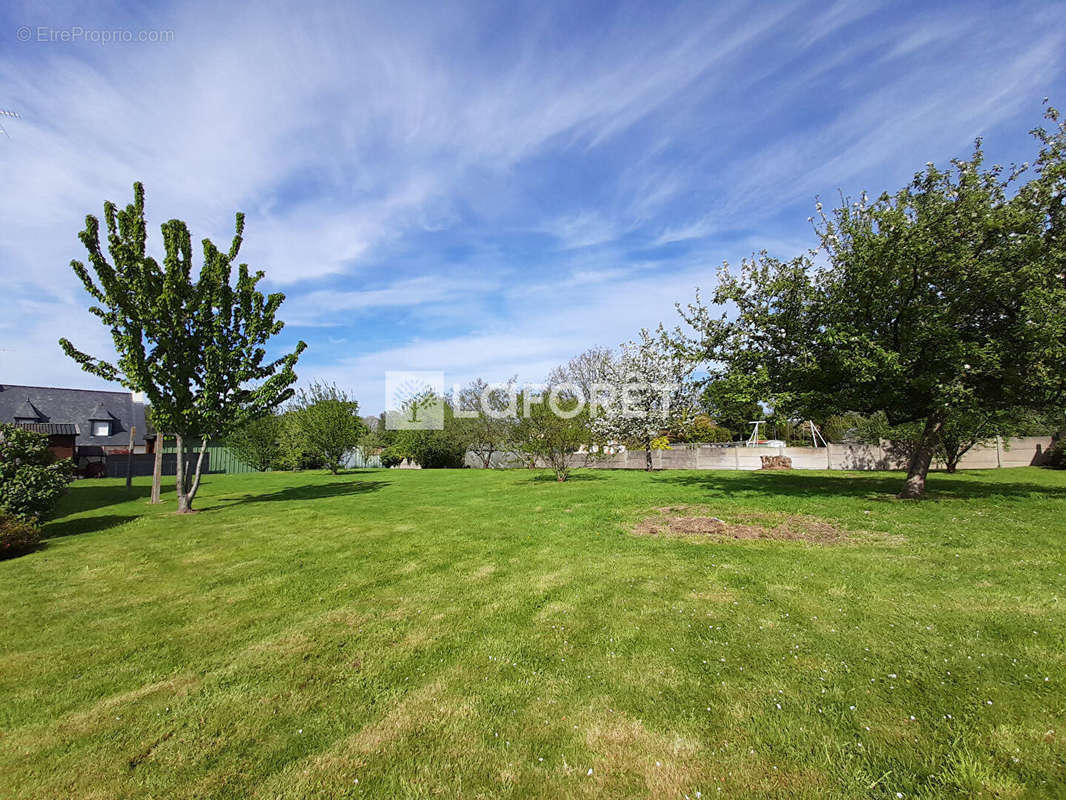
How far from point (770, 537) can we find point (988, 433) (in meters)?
18.6

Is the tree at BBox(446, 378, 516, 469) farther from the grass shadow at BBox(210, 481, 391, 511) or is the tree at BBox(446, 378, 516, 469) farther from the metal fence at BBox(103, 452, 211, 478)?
the metal fence at BBox(103, 452, 211, 478)

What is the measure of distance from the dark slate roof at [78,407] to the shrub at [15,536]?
1171 inches

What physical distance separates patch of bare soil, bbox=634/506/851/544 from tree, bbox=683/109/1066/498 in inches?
153

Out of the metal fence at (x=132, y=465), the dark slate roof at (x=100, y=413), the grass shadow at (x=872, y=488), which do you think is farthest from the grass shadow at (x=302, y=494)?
the dark slate roof at (x=100, y=413)

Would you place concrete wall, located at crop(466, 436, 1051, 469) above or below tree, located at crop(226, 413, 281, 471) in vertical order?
below

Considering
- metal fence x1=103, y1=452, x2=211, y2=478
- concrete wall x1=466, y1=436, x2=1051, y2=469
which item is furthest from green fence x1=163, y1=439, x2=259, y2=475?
concrete wall x1=466, y1=436, x2=1051, y2=469

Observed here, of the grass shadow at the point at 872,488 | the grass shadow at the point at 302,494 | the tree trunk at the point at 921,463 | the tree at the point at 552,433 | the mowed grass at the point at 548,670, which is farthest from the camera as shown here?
the tree at the point at 552,433

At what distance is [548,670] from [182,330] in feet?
44.4

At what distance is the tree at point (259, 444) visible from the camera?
31953mm

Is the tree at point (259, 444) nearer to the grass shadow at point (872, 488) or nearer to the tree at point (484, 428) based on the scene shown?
the tree at point (484, 428)

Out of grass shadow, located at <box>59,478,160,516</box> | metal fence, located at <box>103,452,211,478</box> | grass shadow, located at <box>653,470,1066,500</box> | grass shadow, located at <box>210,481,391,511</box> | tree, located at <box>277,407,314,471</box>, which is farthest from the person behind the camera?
tree, located at <box>277,407,314,471</box>

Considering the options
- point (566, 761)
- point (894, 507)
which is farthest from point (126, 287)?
point (894, 507)

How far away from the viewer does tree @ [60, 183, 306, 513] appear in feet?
37.2

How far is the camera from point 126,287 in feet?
37.4
